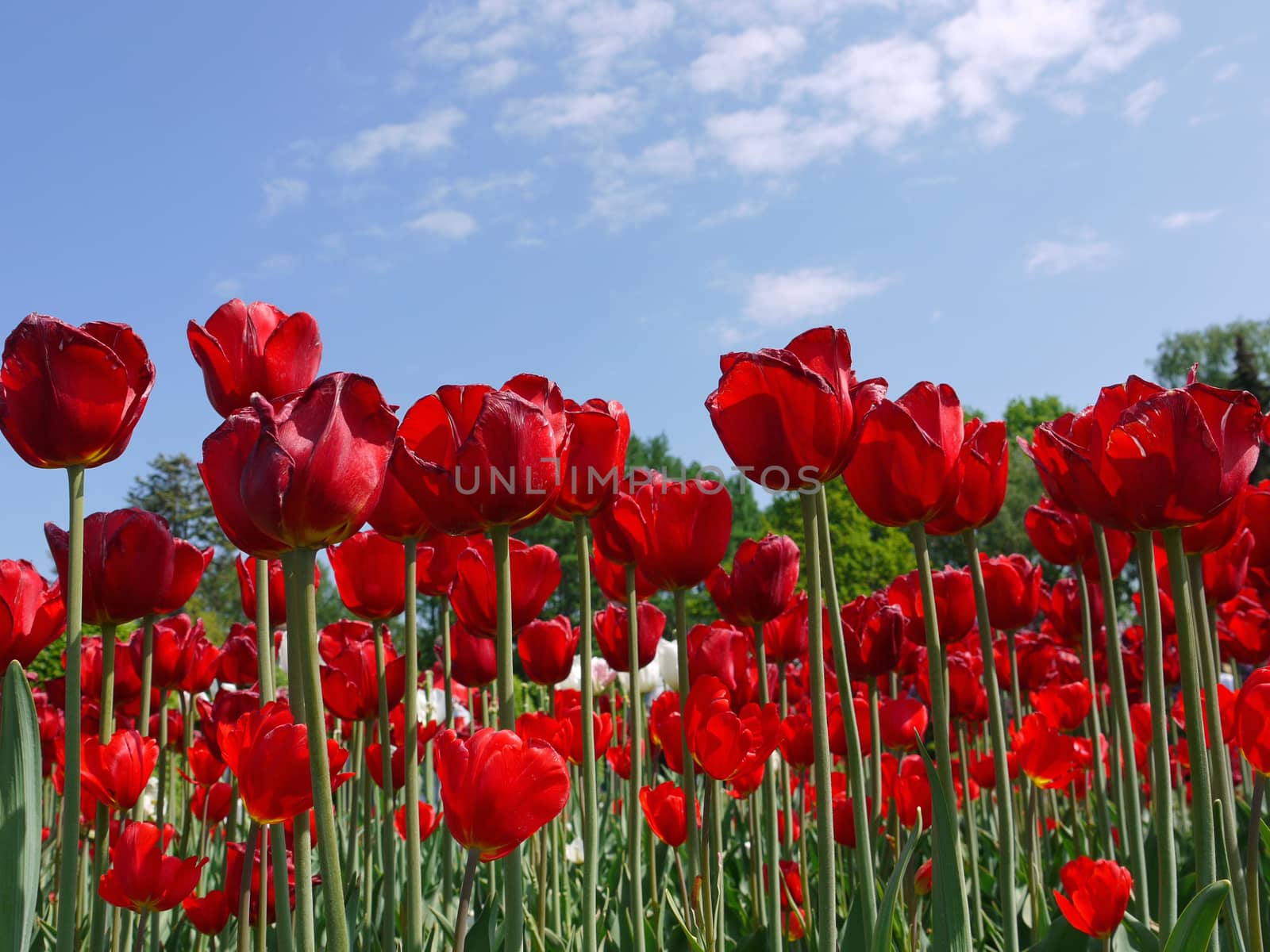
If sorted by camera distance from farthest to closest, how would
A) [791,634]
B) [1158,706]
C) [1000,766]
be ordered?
[791,634] → [1000,766] → [1158,706]

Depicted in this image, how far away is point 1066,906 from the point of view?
179cm

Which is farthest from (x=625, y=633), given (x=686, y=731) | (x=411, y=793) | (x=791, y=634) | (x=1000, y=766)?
(x=411, y=793)

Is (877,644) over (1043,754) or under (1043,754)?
over

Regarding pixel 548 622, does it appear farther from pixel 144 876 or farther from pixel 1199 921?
pixel 1199 921

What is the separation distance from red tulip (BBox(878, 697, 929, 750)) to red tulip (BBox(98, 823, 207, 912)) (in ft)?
5.90

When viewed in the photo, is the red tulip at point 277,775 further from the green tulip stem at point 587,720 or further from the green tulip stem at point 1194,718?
the green tulip stem at point 1194,718

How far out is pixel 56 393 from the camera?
55.8 inches

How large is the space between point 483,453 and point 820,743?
62 centimetres

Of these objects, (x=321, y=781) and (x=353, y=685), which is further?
(x=353, y=685)

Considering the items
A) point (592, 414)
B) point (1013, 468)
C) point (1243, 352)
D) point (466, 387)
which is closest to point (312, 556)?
point (466, 387)

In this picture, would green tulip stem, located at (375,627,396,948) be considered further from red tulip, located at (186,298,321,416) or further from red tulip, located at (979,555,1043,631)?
red tulip, located at (979,555,1043,631)

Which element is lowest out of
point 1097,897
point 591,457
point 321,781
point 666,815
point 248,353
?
point 1097,897

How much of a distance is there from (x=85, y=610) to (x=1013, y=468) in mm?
43322

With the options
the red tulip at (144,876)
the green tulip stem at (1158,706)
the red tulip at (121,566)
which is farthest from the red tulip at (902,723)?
the red tulip at (121,566)
